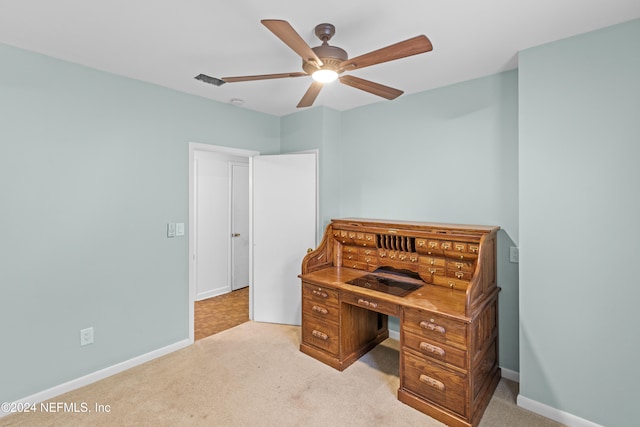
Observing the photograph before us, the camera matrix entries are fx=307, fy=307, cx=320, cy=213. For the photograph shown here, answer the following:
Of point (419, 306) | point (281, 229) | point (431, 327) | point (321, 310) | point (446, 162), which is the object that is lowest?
point (321, 310)

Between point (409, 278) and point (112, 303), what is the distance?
259cm

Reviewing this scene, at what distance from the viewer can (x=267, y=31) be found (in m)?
1.92

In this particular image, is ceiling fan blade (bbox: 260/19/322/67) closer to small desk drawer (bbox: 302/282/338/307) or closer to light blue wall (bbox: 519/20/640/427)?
light blue wall (bbox: 519/20/640/427)

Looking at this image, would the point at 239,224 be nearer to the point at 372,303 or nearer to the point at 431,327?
the point at 372,303

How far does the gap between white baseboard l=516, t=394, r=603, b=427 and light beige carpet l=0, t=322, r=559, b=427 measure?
2.0 inches

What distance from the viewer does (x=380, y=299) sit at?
7.71ft

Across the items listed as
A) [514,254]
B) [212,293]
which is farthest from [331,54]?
[212,293]

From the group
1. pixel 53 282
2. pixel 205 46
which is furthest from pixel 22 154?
pixel 205 46

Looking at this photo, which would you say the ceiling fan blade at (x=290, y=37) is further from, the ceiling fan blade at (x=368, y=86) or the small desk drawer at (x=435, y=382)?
the small desk drawer at (x=435, y=382)

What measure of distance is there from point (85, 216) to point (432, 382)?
290 cm

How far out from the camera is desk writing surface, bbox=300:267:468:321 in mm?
2096

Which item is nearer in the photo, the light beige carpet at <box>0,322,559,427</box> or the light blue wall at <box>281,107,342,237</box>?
the light beige carpet at <box>0,322,559,427</box>

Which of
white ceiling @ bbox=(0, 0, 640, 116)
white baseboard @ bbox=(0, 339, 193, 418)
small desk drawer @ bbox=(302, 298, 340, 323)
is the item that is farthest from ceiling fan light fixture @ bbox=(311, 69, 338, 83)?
white baseboard @ bbox=(0, 339, 193, 418)

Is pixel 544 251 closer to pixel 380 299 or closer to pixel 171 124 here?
pixel 380 299
